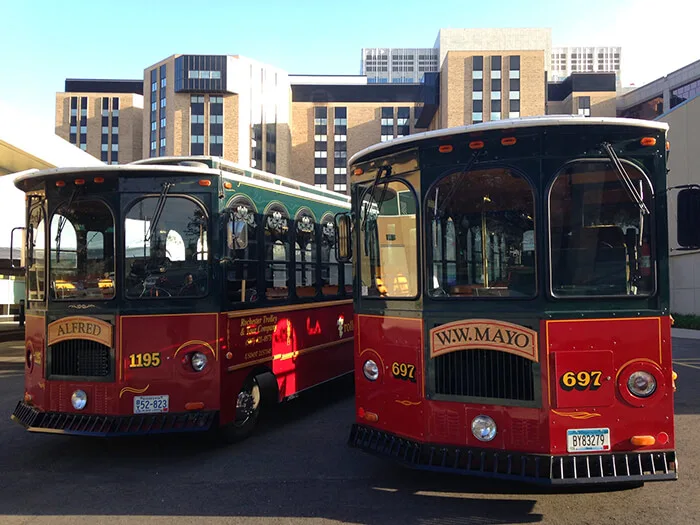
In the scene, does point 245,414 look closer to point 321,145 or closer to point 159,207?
→ point 159,207

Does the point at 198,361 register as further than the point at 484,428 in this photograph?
Yes

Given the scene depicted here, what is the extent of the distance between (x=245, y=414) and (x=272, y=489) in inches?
66.5

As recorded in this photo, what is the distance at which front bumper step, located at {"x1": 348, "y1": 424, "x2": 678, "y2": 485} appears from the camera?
4.12 meters

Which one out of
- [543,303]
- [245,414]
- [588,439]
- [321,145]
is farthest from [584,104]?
[588,439]

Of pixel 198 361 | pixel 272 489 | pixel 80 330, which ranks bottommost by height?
pixel 272 489

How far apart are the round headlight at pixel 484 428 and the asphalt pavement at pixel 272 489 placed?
1.95ft

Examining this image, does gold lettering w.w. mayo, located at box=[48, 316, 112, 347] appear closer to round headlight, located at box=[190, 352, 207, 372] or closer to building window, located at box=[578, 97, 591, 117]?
round headlight, located at box=[190, 352, 207, 372]

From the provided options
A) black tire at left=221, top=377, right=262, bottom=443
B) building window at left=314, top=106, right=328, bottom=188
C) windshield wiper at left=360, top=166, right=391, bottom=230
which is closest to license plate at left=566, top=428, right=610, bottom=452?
windshield wiper at left=360, top=166, right=391, bottom=230

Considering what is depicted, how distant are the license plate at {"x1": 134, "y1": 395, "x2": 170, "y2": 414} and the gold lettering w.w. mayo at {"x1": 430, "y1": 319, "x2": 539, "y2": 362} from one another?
2.85m

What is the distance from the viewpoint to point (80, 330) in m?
5.98

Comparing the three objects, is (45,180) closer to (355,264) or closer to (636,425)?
(355,264)

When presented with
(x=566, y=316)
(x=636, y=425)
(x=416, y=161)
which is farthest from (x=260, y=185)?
(x=636, y=425)

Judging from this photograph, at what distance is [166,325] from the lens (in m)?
5.96

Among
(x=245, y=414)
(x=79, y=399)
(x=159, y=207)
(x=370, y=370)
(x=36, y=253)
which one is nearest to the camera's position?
(x=370, y=370)
